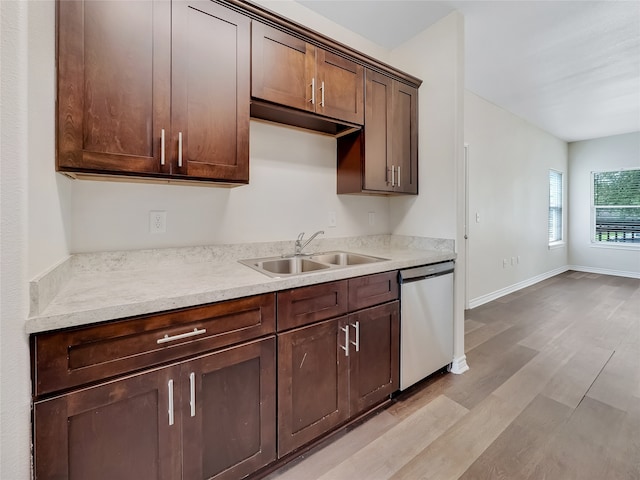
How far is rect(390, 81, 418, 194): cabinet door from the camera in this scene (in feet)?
7.30

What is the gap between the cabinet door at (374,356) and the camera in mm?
1601

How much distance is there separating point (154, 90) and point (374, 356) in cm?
177

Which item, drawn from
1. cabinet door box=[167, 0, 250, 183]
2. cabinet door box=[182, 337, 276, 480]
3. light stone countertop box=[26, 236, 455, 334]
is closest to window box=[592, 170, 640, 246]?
light stone countertop box=[26, 236, 455, 334]

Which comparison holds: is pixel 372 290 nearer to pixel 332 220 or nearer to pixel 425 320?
pixel 425 320

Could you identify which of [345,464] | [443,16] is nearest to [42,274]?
[345,464]

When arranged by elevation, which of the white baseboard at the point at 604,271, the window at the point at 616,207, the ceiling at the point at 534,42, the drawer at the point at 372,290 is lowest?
the white baseboard at the point at 604,271

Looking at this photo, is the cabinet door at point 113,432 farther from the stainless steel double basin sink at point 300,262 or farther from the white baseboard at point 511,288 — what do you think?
the white baseboard at point 511,288

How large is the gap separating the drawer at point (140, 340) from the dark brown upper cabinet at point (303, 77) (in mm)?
1169

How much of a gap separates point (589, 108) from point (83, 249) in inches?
237

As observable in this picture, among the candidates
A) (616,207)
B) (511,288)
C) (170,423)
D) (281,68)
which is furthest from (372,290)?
(616,207)

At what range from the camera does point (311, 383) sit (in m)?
1.42

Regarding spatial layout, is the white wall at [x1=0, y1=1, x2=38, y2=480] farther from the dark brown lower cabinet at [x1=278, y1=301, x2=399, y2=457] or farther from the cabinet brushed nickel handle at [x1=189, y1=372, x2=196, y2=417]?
the dark brown lower cabinet at [x1=278, y1=301, x2=399, y2=457]

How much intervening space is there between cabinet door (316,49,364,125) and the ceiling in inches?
21.7

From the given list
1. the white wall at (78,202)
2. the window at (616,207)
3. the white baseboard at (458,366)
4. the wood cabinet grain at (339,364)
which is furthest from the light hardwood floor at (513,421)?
the window at (616,207)
